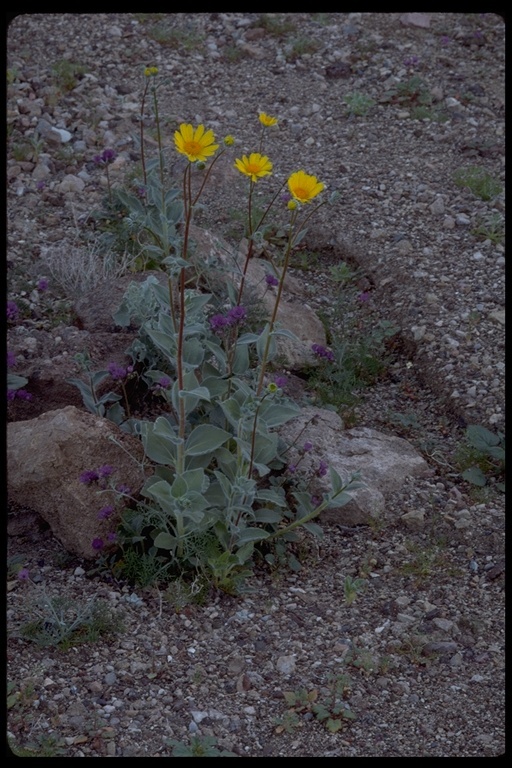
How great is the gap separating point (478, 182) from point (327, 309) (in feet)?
4.93

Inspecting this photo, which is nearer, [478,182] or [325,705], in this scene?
[325,705]

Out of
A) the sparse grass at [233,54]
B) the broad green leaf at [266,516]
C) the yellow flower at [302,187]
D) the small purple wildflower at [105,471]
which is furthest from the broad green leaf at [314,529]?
the sparse grass at [233,54]

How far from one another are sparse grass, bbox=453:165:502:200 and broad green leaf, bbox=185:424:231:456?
127 inches

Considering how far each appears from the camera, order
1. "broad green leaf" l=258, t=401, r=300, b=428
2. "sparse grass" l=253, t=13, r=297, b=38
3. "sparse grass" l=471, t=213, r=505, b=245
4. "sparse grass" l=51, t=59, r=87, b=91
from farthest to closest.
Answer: "sparse grass" l=253, t=13, r=297, b=38 < "sparse grass" l=51, t=59, r=87, b=91 < "sparse grass" l=471, t=213, r=505, b=245 < "broad green leaf" l=258, t=401, r=300, b=428

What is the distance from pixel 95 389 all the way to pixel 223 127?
3.15 metres

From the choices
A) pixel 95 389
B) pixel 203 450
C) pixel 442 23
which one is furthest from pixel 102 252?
pixel 442 23

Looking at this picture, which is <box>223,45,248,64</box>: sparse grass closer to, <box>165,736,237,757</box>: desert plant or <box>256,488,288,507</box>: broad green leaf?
<box>256,488,288,507</box>: broad green leaf

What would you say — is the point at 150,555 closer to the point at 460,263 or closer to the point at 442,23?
the point at 460,263

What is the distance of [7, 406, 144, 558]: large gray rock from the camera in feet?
11.0

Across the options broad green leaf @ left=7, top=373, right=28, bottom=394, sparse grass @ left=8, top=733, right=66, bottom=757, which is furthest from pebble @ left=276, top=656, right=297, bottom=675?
broad green leaf @ left=7, top=373, right=28, bottom=394

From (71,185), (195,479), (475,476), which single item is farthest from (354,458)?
(71,185)

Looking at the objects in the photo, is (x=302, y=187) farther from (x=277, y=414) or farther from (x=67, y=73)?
(x=67, y=73)

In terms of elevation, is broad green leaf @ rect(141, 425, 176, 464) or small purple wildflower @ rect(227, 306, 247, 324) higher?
small purple wildflower @ rect(227, 306, 247, 324)

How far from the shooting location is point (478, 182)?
5.69 m
